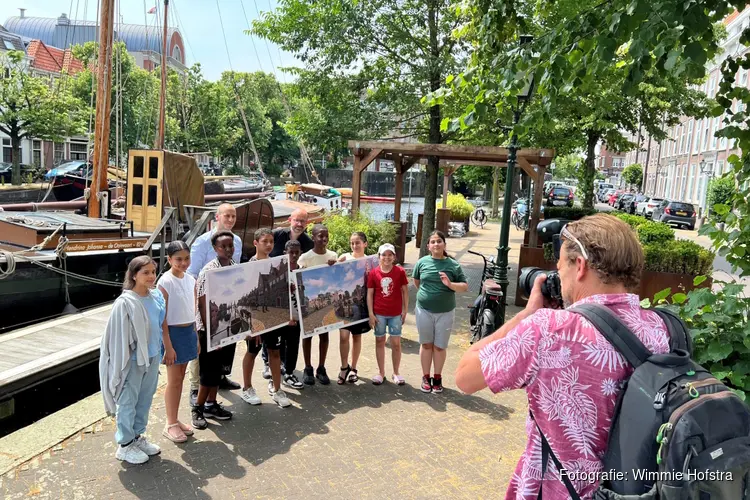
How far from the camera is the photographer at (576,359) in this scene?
162cm

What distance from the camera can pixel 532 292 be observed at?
83.3 inches

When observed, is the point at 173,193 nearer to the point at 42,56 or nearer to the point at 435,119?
the point at 435,119

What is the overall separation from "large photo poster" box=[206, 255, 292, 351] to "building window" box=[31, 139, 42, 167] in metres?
47.2

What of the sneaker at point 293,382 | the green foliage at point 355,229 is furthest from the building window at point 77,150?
the sneaker at point 293,382

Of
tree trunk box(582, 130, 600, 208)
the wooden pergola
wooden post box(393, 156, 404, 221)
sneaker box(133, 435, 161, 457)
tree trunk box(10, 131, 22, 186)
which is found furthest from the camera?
tree trunk box(10, 131, 22, 186)

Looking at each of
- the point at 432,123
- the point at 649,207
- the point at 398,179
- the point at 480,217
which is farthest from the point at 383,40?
the point at 649,207

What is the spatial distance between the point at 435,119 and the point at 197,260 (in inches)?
312

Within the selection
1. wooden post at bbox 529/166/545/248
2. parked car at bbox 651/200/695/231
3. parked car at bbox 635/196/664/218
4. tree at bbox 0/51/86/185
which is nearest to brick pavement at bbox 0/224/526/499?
wooden post at bbox 529/166/545/248

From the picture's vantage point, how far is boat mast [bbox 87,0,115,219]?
1336cm

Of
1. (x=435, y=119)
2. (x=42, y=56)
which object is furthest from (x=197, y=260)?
(x=42, y=56)

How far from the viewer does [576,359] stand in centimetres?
163

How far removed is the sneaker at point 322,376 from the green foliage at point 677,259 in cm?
617

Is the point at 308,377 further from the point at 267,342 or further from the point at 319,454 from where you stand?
the point at 319,454

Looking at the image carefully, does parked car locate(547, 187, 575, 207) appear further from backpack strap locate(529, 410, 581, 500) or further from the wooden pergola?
backpack strap locate(529, 410, 581, 500)
